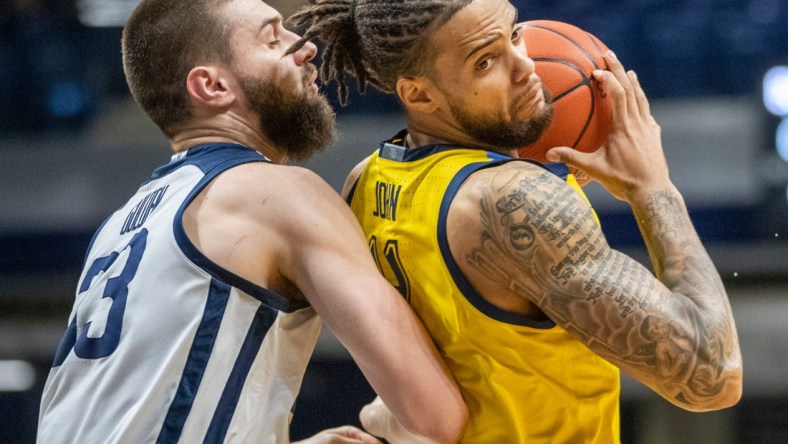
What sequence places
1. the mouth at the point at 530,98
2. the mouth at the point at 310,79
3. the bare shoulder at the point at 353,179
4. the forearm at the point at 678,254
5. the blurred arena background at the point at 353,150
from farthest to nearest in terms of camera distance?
the blurred arena background at the point at 353,150
the mouth at the point at 310,79
the bare shoulder at the point at 353,179
the mouth at the point at 530,98
the forearm at the point at 678,254

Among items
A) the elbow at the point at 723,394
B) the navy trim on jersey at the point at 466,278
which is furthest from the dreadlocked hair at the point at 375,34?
the elbow at the point at 723,394

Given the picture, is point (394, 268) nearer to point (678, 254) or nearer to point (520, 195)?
point (520, 195)

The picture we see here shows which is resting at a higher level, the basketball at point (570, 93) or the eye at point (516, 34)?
the eye at point (516, 34)

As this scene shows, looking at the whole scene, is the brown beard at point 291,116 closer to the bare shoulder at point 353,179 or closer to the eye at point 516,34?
the bare shoulder at point 353,179

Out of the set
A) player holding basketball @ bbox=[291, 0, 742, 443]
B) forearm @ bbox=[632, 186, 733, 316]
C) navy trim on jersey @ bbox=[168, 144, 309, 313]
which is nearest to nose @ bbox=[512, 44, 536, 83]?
player holding basketball @ bbox=[291, 0, 742, 443]

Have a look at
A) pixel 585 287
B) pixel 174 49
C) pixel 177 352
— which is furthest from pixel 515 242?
pixel 174 49

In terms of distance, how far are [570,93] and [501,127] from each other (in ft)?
0.56

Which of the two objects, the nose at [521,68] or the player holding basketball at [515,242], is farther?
the nose at [521,68]

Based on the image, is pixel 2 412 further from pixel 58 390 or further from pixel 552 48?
pixel 552 48

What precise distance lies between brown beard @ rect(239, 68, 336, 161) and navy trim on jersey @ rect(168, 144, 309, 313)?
135mm

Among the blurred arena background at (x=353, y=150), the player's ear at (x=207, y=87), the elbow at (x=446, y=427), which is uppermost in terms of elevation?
the player's ear at (x=207, y=87)

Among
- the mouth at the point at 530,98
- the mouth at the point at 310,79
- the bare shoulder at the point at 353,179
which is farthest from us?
the mouth at the point at 310,79

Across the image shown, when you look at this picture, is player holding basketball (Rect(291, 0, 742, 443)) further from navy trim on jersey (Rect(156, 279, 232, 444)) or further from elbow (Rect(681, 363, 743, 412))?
navy trim on jersey (Rect(156, 279, 232, 444))

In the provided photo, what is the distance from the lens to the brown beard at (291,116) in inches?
79.6
